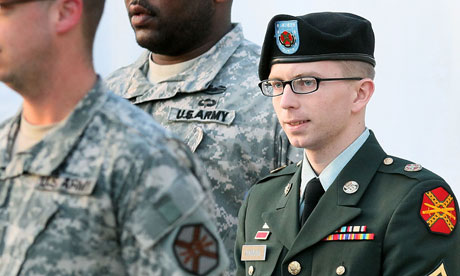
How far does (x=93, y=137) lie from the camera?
2.43 meters

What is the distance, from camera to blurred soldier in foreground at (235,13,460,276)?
338 centimetres

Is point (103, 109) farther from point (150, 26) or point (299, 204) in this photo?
point (150, 26)

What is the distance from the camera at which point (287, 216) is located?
3707mm

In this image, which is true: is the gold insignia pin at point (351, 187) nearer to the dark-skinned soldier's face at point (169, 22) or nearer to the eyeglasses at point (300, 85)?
the eyeglasses at point (300, 85)

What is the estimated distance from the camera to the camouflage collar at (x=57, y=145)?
2414 mm

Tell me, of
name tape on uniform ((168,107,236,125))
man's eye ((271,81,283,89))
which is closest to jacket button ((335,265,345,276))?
man's eye ((271,81,283,89))

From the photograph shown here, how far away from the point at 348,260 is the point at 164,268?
1260 mm

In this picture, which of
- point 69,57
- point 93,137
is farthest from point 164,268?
point 69,57

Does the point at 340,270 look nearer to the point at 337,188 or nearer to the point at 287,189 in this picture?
the point at 337,188

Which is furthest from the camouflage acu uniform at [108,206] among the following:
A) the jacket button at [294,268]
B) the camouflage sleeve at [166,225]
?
the jacket button at [294,268]

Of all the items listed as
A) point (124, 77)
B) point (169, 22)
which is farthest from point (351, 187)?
point (124, 77)

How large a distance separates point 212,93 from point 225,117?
17cm

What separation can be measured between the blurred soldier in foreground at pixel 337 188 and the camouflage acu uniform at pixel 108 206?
3.65 feet

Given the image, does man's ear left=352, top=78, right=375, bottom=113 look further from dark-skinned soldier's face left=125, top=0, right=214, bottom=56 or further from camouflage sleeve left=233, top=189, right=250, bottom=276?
dark-skinned soldier's face left=125, top=0, right=214, bottom=56
